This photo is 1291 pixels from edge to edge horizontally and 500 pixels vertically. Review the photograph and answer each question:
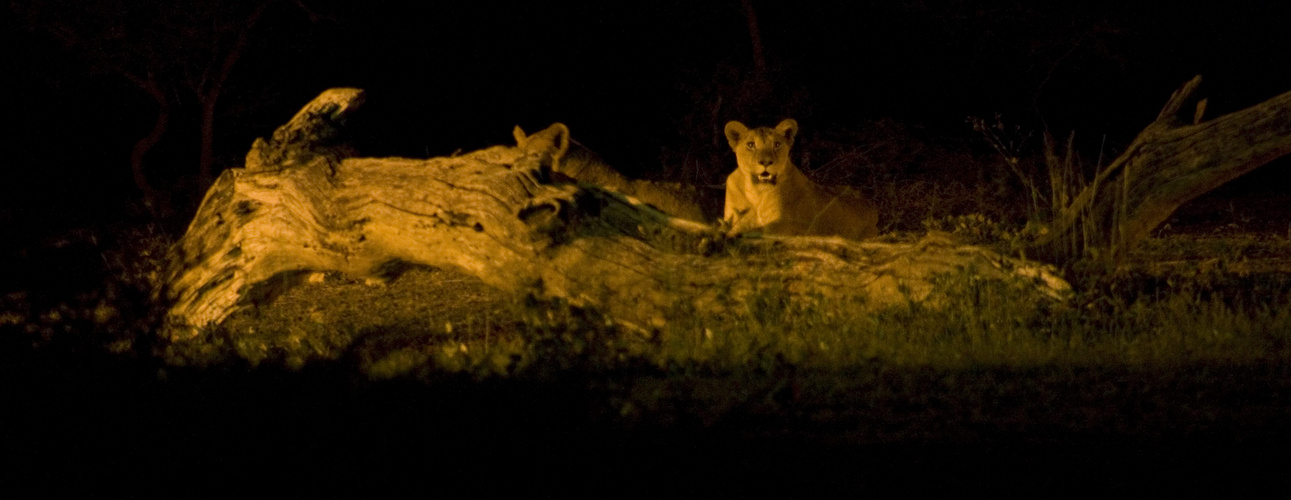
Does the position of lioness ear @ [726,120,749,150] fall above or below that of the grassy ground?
above

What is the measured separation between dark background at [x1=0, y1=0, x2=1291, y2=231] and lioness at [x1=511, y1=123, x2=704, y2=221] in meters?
2.98

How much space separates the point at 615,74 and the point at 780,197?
6.50 meters

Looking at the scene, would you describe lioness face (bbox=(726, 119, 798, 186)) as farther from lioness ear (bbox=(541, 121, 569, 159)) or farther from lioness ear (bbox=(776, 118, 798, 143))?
Answer: lioness ear (bbox=(541, 121, 569, 159))

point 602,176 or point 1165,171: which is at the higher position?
point 602,176

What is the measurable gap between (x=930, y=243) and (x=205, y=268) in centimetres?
460

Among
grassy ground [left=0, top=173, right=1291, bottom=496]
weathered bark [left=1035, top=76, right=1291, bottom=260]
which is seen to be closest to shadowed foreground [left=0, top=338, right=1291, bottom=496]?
grassy ground [left=0, top=173, right=1291, bottom=496]

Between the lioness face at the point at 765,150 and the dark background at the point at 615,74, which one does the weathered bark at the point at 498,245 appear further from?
the dark background at the point at 615,74

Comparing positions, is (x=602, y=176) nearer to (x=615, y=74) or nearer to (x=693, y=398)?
(x=615, y=74)

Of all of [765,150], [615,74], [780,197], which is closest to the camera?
[765,150]

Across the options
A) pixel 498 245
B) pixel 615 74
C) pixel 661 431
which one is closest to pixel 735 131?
pixel 498 245

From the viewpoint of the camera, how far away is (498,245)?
6977mm

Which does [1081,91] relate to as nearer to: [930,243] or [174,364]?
[930,243]

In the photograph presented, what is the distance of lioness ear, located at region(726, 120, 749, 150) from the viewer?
940 centimetres

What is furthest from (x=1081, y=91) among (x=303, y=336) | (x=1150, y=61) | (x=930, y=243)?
(x=303, y=336)
